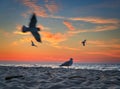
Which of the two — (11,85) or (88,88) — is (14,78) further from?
(88,88)

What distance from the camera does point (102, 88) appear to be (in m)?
10.9

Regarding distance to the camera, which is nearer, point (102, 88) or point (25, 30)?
point (102, 88)

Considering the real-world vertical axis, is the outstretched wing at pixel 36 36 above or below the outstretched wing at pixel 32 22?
below

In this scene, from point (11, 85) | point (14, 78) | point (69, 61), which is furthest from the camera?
point (69, 61)

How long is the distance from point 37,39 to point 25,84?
2234 millimetres

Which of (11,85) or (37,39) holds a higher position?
(37,39)

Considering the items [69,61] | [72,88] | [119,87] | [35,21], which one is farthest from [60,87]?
[69,61]

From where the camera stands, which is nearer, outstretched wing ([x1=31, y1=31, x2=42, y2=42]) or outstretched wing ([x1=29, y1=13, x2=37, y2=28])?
outstretched wing ([x1=31, y1=31, x2=42, y2=42])

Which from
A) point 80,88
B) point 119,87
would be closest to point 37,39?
point 80,88

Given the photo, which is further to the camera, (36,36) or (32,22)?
(32,22)

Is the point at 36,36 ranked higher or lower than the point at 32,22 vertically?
lower

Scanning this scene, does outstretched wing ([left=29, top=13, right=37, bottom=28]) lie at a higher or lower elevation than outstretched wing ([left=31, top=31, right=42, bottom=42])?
higher

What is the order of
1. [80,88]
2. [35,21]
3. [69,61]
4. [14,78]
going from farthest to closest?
[69,61] → [14,78] → [35,21] → [80,88]

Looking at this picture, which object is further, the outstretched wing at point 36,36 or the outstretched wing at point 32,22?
the outstretched wing at point 32,22
